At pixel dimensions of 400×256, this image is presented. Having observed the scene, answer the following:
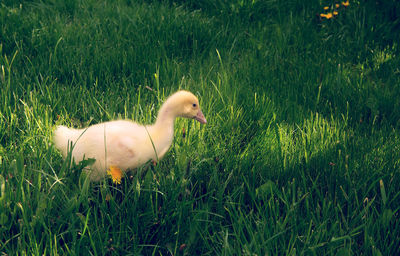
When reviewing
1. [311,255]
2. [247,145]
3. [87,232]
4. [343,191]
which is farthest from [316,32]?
[87,232]

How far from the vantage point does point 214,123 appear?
2873mm

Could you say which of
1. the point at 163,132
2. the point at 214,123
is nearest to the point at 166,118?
the point at 163,132

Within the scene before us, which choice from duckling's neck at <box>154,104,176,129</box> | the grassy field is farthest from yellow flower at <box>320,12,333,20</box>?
duckling's neck at <box>154,104,176,129</box>

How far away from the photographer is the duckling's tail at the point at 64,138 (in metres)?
2.41

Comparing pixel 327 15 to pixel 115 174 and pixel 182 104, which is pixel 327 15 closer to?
pixel 182 104

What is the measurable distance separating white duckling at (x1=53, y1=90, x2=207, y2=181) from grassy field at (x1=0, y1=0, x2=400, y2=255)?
3.7 inches

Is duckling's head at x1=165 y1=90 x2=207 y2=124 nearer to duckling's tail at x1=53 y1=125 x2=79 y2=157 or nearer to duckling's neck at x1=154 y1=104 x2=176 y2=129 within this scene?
duckling's neck at x1=154 y1=104 x2=176 y2=129

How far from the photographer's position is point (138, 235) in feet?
6.84

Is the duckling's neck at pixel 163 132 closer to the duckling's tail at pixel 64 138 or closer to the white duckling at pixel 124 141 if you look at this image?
the white duckling at pixel 124 141

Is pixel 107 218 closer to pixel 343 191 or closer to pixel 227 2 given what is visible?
pixel 343 191

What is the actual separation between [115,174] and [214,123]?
2.74 ft

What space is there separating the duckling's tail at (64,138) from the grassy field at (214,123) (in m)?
0.06

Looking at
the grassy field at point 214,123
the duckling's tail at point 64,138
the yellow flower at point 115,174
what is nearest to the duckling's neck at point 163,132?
the grassy field at point 214,123

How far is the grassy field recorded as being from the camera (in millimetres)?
2033
